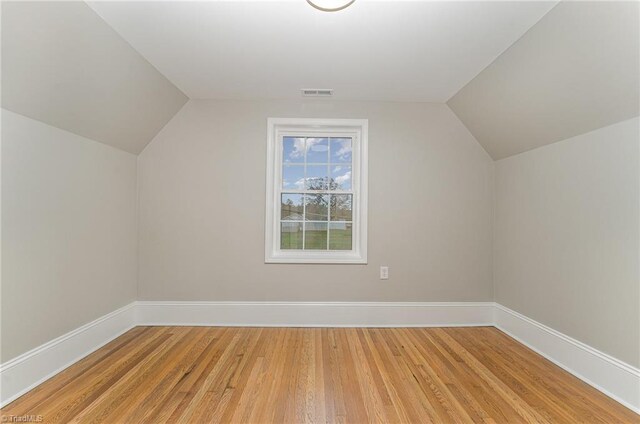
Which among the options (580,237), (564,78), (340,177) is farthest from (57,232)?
(580,237)

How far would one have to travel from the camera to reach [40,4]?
1.41 m

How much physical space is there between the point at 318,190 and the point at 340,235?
57 centimetres

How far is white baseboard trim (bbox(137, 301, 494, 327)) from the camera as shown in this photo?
2.89m

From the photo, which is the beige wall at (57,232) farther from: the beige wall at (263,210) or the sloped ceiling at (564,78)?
the sloped ceiling at (564,78)

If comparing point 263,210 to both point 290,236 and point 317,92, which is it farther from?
point 317,92

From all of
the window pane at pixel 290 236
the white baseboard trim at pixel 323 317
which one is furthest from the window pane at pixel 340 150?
the white baseboard trim at pixel 323 317

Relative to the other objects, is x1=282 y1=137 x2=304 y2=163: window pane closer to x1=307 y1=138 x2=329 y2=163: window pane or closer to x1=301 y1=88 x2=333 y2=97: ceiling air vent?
x1=307 y1=138 x2=329 y2=163: window pane

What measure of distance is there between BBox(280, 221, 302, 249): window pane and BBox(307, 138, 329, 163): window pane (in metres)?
0.77

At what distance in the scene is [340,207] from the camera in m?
3.12

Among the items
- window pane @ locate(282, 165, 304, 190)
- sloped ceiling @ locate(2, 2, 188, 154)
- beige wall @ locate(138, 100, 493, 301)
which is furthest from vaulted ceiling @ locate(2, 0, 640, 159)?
window pane @ locate(282, 165, 304, 190)

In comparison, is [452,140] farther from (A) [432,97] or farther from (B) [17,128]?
(B) [17,128]

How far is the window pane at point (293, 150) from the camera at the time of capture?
3.11 metres

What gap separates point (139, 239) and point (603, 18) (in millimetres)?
3939

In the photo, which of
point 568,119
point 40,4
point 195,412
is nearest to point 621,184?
point 568,119
